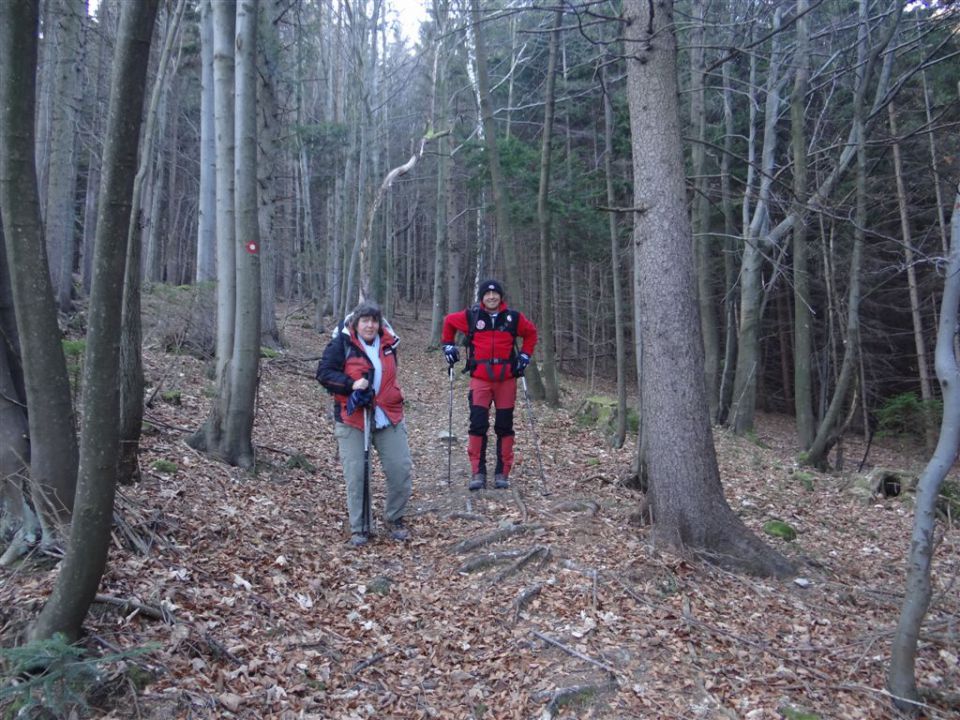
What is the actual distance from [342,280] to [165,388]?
14918 millimetres

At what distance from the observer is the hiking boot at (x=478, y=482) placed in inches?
288

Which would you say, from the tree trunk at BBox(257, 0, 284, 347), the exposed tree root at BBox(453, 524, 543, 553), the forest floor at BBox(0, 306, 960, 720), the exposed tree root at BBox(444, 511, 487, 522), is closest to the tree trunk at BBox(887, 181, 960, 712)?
the forest floor at BBox(0, 306, 960, 720)

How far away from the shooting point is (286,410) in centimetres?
1083

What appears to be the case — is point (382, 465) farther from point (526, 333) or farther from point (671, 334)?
point (671, 334)

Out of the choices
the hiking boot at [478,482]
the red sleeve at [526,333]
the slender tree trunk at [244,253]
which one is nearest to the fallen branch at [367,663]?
the hiking boot at [478,482]

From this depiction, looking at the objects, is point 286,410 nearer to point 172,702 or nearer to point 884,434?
point 172,702

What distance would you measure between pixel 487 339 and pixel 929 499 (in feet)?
13.8

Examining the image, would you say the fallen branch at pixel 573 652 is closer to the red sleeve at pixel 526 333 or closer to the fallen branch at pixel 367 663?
the fallen branch at pixel 367 663

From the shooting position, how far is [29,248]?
11.2 feet

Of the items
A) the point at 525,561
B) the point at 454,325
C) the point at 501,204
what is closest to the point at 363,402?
the point at 454,325

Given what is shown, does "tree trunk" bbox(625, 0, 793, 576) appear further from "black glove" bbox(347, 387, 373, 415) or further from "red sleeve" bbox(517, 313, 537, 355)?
"black glove" bbox(347, 387, 373, 415)

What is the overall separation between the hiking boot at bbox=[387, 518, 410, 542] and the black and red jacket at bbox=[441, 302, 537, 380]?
176 centimetres

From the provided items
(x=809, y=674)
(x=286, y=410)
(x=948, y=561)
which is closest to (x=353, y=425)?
(x=809, y=674)

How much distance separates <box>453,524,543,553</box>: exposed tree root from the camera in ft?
19.3
